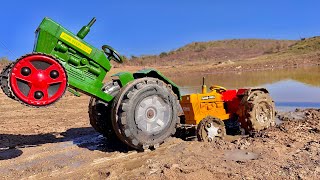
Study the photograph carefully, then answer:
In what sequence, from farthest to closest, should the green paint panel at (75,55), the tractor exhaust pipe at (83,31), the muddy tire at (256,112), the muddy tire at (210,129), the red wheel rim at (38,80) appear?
the muddy tire at (256,112) → the muddy tire at (210,129) → the tractor exhaust pipe at (83,31) → the green paint panel at (75,55) → the red wheel rim at (38,80)

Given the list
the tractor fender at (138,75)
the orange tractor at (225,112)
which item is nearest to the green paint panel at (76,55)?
the tractor fender at (138,75)

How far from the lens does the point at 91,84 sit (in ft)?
20.6

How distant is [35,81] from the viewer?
5.34 m

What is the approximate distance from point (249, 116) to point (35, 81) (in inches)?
163

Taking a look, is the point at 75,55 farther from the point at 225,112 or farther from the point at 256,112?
the point at 256,112

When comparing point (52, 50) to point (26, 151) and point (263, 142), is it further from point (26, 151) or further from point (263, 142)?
point (263, 142)

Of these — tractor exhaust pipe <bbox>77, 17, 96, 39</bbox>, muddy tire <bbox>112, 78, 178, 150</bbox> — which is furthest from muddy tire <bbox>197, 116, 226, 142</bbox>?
tractor exhaust pipe <bbox>77, 17, 96, 39</bbox>

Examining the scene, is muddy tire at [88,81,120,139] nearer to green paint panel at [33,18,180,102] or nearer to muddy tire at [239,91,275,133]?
green paint panel at [33,18,180,102]

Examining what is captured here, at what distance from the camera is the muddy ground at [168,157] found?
511cm

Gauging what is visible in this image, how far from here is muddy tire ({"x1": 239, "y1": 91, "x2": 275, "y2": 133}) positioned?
24.5ft

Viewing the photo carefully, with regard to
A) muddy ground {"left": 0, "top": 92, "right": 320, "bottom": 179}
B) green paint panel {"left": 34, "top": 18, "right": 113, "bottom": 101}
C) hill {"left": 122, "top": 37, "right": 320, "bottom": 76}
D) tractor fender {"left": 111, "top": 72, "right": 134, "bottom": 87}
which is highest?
hill {"left": 122, "top": 37, "right": 320, "bottom": 76}

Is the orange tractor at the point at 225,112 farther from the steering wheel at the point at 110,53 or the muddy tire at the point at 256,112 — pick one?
the steering wheel at the point at 110,53

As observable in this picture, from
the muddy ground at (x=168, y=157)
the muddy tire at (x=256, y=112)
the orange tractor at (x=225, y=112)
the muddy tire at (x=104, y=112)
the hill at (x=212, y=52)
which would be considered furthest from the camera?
the hill at (x=212, y=52)

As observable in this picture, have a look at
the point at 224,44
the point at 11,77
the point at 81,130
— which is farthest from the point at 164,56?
the point at 11,77
